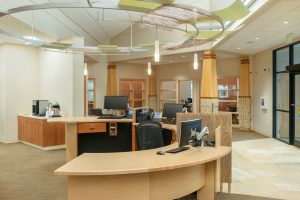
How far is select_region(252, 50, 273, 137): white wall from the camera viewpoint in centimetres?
926

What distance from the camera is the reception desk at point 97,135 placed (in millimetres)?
5688

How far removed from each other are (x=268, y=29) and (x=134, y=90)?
26.5ft

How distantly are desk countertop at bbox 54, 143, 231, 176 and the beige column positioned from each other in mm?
7653

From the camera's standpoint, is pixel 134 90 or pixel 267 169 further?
pixel 134 90

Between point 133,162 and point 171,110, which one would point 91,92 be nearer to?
point 171,110

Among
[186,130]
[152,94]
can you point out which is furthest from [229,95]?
[186,130]

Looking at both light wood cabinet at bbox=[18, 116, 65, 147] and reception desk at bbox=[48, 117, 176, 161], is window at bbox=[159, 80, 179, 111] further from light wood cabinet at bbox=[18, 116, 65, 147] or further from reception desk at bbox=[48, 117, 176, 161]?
reception desk at bbox=[48, 117, 176, 161]

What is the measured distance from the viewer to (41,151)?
7.17 meters

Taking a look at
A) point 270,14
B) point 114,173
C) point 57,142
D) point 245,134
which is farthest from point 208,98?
point 114,173

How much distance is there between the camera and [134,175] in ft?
8.98

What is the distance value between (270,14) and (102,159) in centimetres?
418

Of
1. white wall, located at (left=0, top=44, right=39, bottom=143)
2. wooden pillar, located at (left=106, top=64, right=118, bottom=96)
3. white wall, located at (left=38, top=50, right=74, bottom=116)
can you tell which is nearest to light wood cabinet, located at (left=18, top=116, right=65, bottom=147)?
white wall, located at (left=38, top=50, right=74, bottom=116)

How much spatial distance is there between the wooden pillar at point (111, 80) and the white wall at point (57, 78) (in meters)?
3.82

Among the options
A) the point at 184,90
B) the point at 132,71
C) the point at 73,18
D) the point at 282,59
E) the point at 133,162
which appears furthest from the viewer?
the point at 184,90
